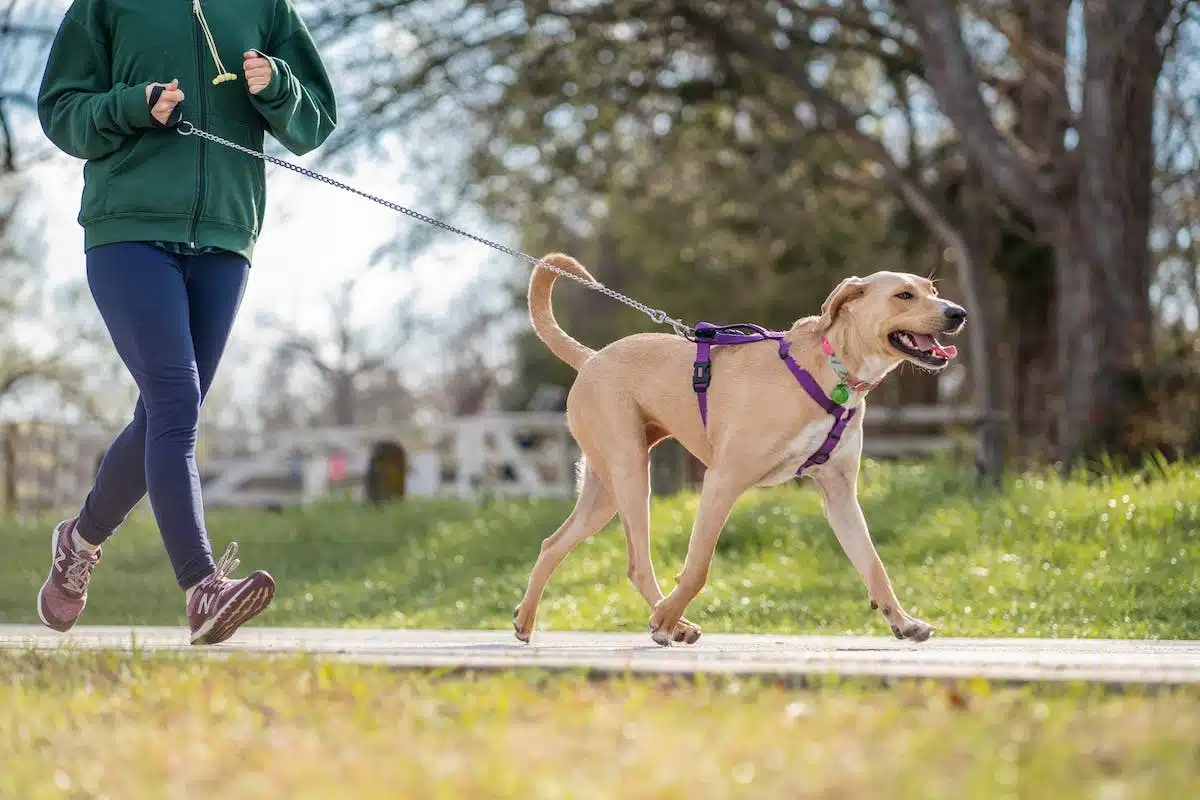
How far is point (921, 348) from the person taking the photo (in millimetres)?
5090

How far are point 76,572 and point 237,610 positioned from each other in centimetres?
100

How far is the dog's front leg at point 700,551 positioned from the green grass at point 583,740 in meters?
1.59

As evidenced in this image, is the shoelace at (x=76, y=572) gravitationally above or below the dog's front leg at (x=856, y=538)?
below

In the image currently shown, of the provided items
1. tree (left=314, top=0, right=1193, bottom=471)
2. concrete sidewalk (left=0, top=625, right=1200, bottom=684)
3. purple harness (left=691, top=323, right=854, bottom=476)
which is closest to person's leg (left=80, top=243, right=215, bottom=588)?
concrete sidewalk (left=0, top=625, right=1200, bottom=684)

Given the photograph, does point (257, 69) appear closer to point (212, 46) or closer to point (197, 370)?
point (212, 46)

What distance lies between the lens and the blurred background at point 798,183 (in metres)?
13.8

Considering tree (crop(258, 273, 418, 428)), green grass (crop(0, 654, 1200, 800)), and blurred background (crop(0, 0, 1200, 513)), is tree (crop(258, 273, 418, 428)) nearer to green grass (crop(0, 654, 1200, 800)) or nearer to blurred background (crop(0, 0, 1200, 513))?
blurred background (crop(0, 0, 1200, 513))

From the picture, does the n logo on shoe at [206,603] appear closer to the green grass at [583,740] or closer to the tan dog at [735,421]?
the green grass at [583,740]

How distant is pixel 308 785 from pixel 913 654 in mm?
2155

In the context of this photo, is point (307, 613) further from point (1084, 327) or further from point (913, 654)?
point (1084, 327)

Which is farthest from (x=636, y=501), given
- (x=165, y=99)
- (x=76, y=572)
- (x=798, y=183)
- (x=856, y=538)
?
(x=798, y=183)

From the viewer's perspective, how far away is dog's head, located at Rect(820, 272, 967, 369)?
16.6 feet

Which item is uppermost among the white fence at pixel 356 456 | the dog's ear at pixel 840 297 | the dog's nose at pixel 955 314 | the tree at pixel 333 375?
the dog's nose at pixel 955 314

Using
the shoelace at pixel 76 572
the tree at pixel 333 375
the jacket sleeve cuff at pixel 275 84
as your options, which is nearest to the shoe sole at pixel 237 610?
the shoelace at pixel 76 572
